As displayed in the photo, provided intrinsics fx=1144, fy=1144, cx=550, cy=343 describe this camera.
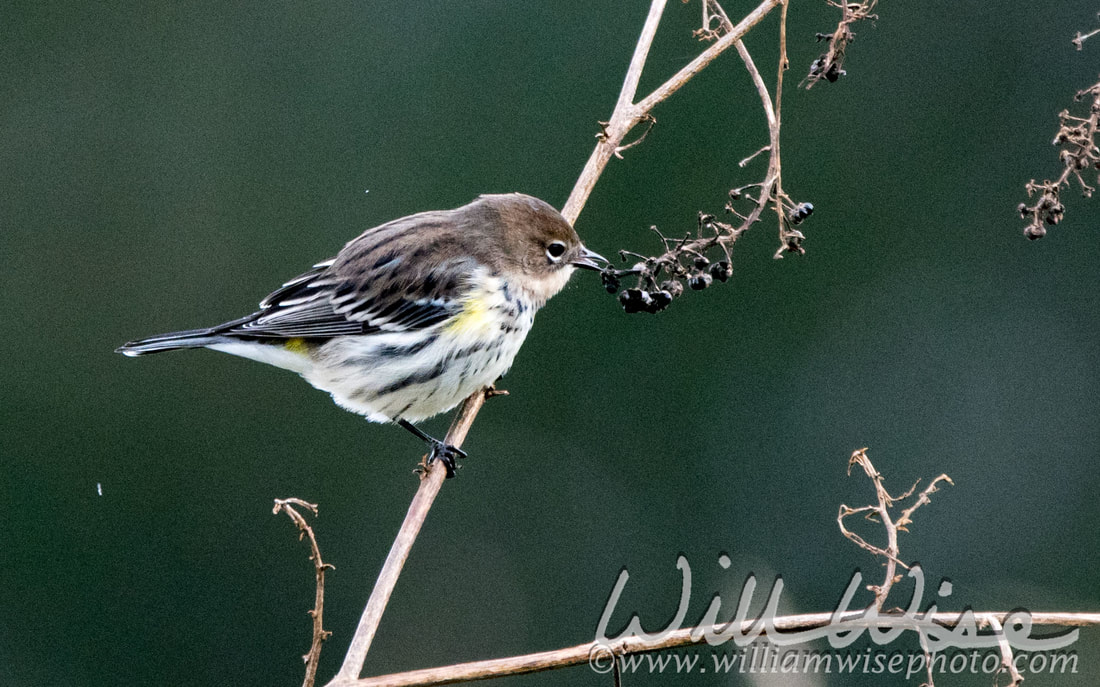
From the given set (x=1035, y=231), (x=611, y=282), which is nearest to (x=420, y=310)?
(x=611, y=282)

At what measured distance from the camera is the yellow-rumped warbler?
16.3 feet

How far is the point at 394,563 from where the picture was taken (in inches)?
139

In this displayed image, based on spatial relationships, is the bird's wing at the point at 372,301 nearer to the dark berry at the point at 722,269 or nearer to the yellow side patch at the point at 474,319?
the yellow side patch at the point at 474,319

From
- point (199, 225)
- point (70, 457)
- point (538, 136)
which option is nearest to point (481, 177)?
point (538, 136)

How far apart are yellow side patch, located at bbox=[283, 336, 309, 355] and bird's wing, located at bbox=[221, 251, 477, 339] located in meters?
0.10

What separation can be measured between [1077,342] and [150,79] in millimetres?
7331

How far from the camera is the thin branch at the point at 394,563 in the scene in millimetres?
3115

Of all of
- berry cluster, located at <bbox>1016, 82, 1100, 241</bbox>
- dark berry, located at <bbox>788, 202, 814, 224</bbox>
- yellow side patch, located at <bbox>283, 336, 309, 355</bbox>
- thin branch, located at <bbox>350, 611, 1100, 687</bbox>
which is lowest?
thin branch, located at <bbox>350, 611, 1100, 687</bbox>

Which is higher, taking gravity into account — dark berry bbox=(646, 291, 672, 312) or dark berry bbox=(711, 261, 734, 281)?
dark berry bbox=(711, 261, 734, 281)

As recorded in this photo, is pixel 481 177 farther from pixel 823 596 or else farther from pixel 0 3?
pixel 0 3

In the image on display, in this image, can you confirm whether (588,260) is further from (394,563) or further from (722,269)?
(394,563)

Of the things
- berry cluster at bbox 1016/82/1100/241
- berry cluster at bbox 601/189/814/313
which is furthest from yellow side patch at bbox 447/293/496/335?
berry cluster at bbox 1016/82/1100/241

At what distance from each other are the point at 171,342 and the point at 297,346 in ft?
2.00

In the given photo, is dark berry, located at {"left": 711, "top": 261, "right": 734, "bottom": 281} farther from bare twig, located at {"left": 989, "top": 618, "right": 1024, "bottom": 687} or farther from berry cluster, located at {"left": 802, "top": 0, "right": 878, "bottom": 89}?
bare twig, located at {"left": 989, "top": 618, "right": 1024, "bottom": 687}
